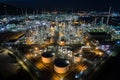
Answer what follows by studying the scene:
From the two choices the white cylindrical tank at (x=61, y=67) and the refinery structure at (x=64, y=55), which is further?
the refinery structure at (x=64, y=55)

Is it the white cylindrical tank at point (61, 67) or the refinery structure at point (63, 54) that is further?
the refinery structure at point (63, 54)

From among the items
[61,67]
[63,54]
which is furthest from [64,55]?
[61,67]

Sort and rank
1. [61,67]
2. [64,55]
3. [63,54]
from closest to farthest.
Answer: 1. [61,67]
2. [64,55]
3. [63,54]

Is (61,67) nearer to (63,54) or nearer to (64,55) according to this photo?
(64,55)

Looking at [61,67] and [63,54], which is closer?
[61,67]

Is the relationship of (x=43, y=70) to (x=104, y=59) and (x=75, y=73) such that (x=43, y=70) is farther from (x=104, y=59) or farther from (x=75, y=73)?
(x=104, y=59)

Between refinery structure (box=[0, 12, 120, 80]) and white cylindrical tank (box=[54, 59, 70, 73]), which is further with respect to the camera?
refinery structure (box=[0, 12, 120, 80])

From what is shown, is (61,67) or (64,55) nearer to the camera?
(61,67)

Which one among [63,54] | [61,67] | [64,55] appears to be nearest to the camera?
[61,67]

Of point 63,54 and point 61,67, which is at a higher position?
point 61,67

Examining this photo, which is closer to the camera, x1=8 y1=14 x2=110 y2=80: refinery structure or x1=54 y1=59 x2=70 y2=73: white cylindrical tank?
x1=54 y1=59 x2=70 y2=73: white cylindrical tank

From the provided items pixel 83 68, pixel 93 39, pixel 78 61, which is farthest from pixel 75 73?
pixel 93 39
